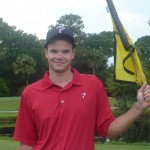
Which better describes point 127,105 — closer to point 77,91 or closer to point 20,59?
point 77,91

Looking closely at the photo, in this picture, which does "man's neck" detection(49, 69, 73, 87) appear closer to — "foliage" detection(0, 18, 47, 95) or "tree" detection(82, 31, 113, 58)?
"foliage" detection(0, 18, 47, 95)

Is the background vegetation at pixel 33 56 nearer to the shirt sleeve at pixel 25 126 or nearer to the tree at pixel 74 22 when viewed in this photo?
the tree at pixel 74 22

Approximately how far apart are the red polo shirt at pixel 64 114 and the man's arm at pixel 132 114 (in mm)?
61

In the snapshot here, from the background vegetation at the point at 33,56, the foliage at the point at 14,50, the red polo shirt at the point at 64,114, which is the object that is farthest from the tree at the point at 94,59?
the red polo shirt at the point at 64,114

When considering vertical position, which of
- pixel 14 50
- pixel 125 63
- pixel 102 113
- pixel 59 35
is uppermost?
pixel 14 50

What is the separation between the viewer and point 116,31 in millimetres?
3945

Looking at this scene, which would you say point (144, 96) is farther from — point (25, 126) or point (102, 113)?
point (25, 126)

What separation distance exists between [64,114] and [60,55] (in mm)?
460

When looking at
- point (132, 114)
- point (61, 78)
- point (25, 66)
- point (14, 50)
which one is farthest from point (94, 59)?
point (132, 114)

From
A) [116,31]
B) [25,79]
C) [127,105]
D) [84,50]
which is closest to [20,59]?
[25,79]

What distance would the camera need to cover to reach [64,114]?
365 cm

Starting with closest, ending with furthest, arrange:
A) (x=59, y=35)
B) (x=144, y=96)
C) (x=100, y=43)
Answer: (x=144, y=96) → (x=59, y=35) → (x=100, y=43)

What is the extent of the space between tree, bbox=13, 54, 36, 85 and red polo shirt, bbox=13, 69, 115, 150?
64.4 meters

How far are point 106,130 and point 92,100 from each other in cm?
28
